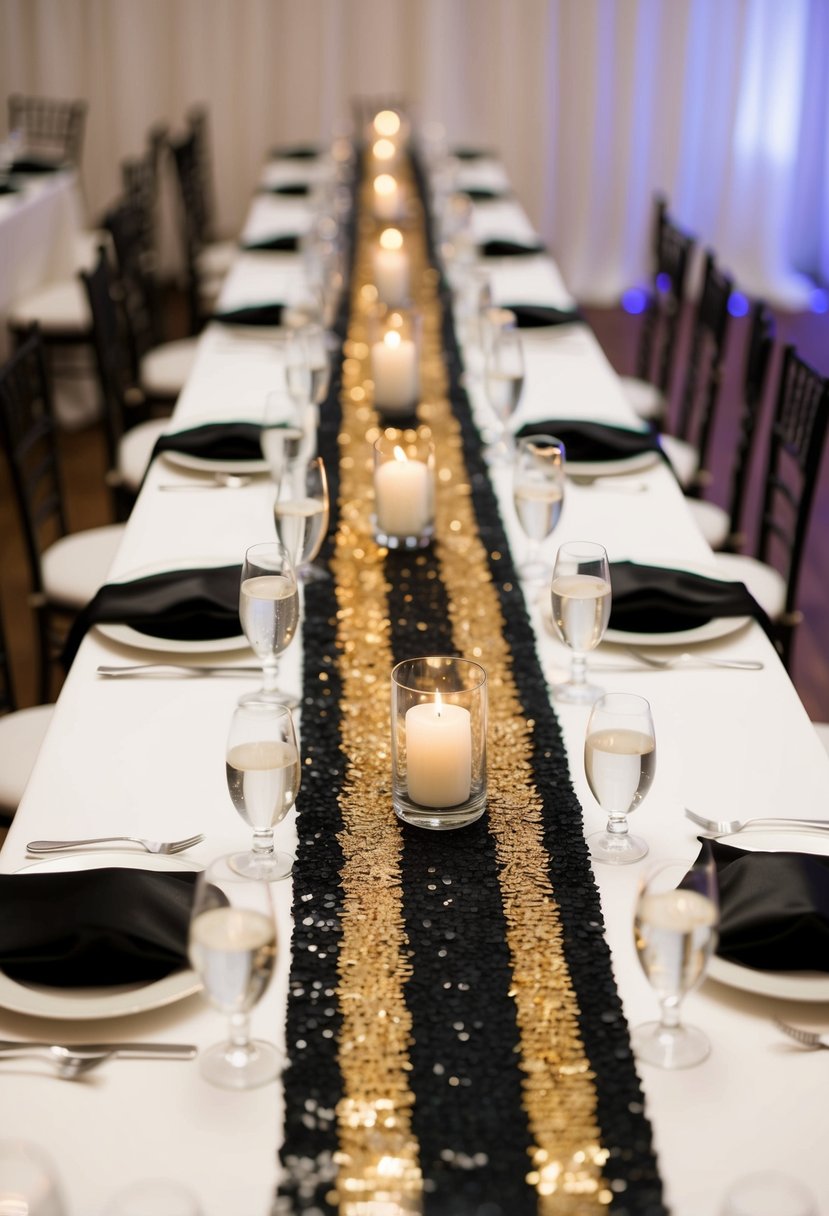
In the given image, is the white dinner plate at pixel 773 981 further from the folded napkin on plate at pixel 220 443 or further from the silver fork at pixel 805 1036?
the folded napkin on plate at pixel 220 443

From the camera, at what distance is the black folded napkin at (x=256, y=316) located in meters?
3.42

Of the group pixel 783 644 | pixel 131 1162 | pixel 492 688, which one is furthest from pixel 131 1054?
pixel 783 644

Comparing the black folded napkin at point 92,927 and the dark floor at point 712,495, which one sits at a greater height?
the black folded napkin at point 92,927

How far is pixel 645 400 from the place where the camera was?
13.2ft

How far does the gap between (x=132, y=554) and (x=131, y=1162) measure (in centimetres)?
124

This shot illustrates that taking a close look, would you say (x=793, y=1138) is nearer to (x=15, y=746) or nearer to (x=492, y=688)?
(x=492, y=688)

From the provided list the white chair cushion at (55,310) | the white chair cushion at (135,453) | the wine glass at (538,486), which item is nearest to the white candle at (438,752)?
the wine glass at (538,486)

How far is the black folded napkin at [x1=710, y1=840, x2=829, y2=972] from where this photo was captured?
4.00 ft

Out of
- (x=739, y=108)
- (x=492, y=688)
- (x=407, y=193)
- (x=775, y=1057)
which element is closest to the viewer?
(x=775, y=1057)

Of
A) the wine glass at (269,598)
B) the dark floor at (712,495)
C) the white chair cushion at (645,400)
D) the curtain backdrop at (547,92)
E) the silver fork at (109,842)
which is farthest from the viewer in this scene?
the curtain backdrop at (547,92)

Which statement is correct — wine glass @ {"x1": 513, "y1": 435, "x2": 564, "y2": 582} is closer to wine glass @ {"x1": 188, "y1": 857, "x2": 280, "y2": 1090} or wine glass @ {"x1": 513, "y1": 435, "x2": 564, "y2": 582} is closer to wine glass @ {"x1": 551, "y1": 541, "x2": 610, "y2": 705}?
wine glass @ {"x1": 551, "y1": 541, "x2": 610, "y2": 705}

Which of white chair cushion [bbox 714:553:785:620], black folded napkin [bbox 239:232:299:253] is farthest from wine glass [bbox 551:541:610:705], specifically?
black folded napkin [bbox 239:232:299:253]

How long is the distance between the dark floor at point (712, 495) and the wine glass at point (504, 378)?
1.24 metres

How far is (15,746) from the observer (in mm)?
2242
